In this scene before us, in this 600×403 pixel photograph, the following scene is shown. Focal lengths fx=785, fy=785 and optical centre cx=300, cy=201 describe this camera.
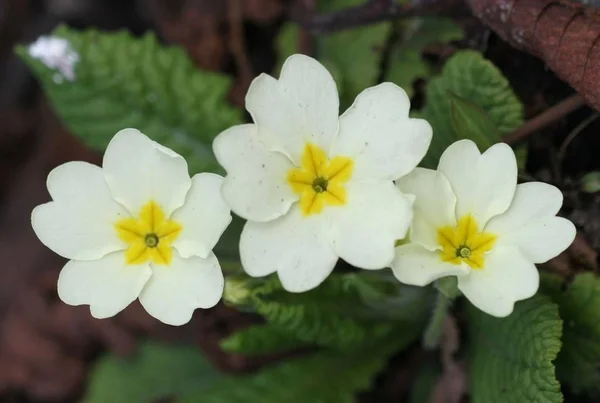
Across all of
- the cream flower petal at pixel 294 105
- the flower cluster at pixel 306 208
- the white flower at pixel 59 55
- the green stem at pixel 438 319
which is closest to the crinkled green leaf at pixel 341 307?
the green stem at pixel 438 319

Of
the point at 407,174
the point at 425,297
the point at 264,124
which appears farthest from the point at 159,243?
the point at 425,297

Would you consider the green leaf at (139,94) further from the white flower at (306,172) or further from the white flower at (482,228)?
the white flower at (482,228)

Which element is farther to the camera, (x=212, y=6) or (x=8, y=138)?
(x=8, y=138)

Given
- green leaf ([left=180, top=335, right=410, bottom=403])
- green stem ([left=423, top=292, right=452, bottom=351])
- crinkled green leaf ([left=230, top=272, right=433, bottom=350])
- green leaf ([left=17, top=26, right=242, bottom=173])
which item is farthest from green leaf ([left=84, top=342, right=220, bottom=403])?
green stem ([left=423, top=292, right=452, bottom=351])

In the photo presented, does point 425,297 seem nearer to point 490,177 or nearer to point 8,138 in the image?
point 490,177

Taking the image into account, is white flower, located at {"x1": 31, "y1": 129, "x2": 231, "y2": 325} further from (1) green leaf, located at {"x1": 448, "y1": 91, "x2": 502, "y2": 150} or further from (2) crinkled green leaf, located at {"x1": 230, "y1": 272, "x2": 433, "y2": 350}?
(1) green leaf, located at {"x1": 448, "y1": 91, "x2": 502, "y2": 150}

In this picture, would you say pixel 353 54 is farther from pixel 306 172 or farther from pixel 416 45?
pixel 306 172
